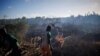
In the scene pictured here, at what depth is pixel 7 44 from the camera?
460 cm

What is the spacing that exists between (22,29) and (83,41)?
9.20 feet

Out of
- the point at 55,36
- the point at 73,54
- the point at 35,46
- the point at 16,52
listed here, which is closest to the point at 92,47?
the point at 73,54

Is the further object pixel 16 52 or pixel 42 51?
pixel 42 51

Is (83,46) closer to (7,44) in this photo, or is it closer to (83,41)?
(83,41)

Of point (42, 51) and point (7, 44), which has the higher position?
point (7, 44)

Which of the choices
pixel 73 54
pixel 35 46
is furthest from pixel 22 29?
pixel 73 54

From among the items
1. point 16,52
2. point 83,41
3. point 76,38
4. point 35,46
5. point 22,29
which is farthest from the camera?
point 76,38

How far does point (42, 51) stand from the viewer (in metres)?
5.68

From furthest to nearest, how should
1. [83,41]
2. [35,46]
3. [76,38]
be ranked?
[76,38] → [83,41] → [35,46]

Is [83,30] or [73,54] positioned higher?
[83,30]

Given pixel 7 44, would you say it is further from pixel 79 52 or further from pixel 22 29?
pixel 79 52

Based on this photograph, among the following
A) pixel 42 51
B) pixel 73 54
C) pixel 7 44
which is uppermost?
pixel 7 44

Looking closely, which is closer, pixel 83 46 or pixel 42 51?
pixel 42 51

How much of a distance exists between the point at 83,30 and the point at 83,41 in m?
0.80
